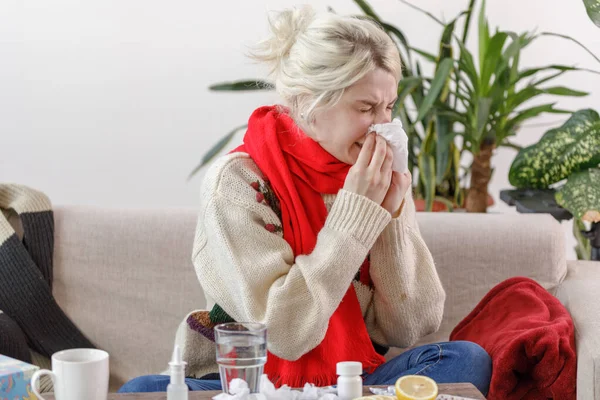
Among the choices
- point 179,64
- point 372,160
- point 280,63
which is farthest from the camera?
point 179,64

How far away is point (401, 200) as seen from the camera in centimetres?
176

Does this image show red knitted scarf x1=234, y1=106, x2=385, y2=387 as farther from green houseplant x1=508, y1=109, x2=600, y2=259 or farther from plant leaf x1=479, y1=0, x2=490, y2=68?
plant leaf x1=479, y1=0, x2=490, y2=68

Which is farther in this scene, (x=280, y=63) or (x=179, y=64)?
(x=179, y=64)

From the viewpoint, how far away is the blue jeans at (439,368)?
5.24 ft

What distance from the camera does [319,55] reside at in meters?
1.67

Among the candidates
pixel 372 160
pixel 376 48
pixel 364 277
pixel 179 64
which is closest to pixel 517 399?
pixel 364 277

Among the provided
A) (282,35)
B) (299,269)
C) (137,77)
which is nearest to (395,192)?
(299,269)

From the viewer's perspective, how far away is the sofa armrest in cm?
161

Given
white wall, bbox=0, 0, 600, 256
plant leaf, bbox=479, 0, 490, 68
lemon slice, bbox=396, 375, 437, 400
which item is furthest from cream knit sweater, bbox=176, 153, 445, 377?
white wall, bbox=0, 0, 600, 256

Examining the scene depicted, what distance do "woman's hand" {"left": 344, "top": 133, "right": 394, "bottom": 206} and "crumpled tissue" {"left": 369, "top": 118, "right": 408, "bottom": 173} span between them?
0.01 metres

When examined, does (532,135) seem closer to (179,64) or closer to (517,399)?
(179,64)

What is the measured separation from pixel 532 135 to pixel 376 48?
64.1 inches

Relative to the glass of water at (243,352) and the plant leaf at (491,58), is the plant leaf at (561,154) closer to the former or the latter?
the plant leaf at (491,58)

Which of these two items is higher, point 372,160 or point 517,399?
point 372,160
